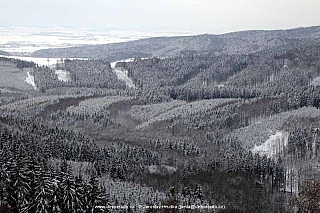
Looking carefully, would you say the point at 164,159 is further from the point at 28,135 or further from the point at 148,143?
the point at 28,135

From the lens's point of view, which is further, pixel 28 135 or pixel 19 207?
pixel 28 135

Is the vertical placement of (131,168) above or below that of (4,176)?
below

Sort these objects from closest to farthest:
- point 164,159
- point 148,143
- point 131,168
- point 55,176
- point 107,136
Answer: point 55,176
point 131,168
point 164,159
point 148,143
point 107,136

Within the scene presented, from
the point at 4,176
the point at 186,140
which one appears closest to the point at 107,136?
the point at 186,140

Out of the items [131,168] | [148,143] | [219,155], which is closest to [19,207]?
[131,168]

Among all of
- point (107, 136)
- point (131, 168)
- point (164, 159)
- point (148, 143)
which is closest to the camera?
point (131, 168)

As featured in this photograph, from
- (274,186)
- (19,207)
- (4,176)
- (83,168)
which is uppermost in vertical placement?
(4,176)

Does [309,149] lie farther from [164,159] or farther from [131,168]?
[131,168]
